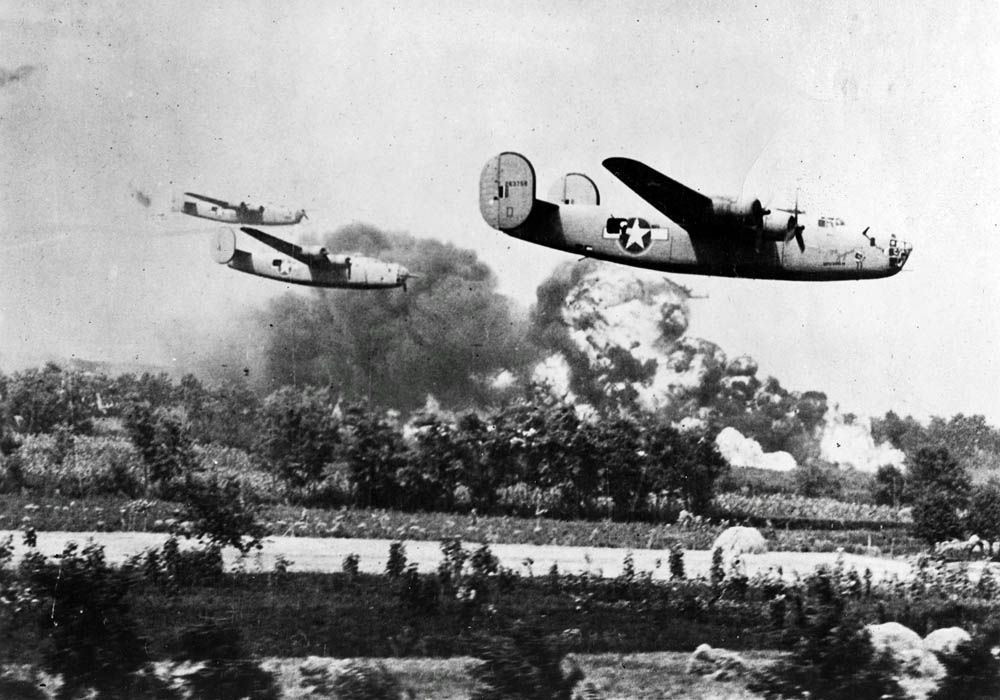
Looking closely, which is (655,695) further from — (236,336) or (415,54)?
(415,54)

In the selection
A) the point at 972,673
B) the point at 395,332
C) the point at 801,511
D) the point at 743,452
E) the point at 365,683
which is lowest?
the point at 365,683

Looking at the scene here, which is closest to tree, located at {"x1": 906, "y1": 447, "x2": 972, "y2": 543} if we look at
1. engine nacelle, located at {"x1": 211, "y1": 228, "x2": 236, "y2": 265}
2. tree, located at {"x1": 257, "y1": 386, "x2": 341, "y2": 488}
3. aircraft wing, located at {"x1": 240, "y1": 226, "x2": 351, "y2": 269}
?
tree, located at {"x1": 257, "y1": 386, "x2": 341, "y2": 488}

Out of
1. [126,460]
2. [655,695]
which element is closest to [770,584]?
[655,695]

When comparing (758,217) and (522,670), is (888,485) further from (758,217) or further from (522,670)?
(522,670)

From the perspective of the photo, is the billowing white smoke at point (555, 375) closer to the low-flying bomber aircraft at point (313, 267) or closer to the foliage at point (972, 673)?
the low-flying bomber aircraft at point (313, 267)

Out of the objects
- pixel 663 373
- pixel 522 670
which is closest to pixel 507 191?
pixel 663 373

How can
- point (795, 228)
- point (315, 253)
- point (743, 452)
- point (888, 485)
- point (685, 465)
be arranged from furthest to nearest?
point (888, 485) → point (743, 452) → point (685, 465) → point (315, 253) → point (795, 228)
